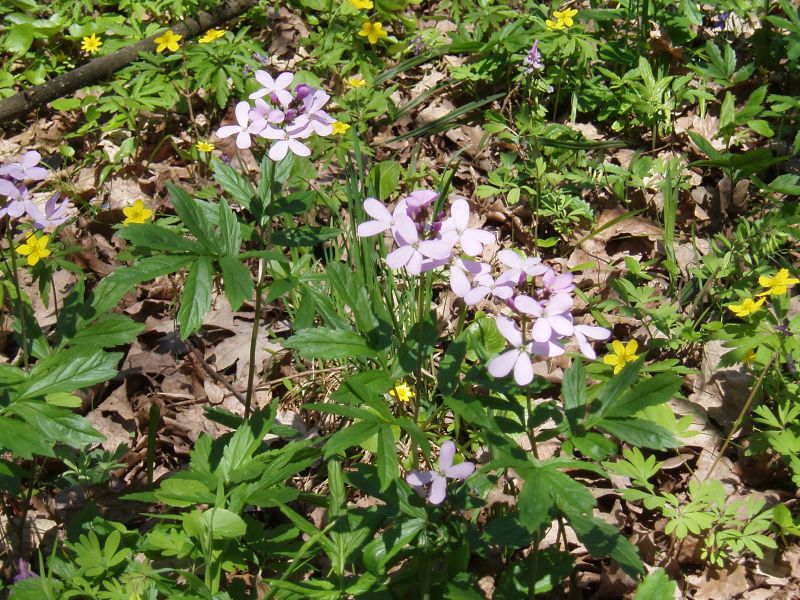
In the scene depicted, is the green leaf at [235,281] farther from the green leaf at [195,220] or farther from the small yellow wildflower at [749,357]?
the small yellow wildflower at [749,357]

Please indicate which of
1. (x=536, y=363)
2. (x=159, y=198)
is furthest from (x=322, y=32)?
(x=536, y=363)

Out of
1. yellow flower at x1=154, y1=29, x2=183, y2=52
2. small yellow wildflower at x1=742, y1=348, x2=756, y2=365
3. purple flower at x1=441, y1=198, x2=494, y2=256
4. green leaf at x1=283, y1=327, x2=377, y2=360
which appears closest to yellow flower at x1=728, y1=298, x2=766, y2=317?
small yellow wildflower at x1=742, y1=348, x2=756, y2=365

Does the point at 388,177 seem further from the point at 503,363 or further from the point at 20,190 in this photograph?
the point at 503,363

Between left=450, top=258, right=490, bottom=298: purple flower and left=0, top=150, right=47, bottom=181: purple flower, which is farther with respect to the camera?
left=0, top=150, right=47, bottom=181: purple flower

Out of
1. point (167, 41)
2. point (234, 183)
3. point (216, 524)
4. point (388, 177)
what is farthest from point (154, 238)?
point (167, 41)

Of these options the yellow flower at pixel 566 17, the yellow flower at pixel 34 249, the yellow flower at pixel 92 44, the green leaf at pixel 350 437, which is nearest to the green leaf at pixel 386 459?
the green leaf at pixel 350 437

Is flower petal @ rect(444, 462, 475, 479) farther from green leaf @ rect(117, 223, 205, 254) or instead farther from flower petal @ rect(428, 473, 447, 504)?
green leaf @ rect(117, 223, 205, 254)
